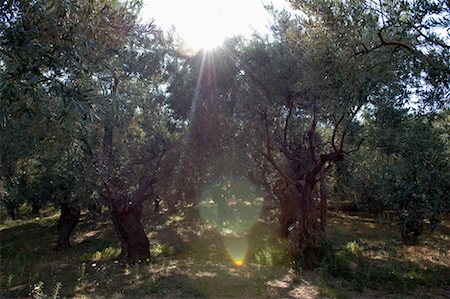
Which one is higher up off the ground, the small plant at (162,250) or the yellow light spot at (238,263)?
the yellow light spot at (238,263)

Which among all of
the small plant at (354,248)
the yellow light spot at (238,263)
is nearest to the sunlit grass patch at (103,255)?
the yellow light spot at (238,263)

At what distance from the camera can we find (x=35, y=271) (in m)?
14.2

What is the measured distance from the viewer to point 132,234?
1450 cm

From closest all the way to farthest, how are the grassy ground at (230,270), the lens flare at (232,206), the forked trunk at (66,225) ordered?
1. the grassy ground at (230,270)
2. the forked trunk at (66,225)
3. the lens flare at (232,206)

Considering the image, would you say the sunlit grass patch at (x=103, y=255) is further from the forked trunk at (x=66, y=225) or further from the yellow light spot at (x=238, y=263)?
the yellow light spot at (x=238, y=263)

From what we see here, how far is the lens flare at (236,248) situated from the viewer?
14.9 meters

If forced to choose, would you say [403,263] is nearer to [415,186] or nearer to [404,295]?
[404,295]

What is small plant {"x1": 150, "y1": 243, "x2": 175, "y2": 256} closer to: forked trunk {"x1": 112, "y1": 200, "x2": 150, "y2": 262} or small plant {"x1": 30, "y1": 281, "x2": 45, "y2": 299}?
forked trunk {"x1": 112, "y1": 200, "x2": 150, "y2": 262}

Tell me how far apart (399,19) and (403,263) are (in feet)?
33.0

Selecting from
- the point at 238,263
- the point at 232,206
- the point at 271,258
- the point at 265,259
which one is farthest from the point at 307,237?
the point at 232,206

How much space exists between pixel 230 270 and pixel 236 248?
6.10 meters

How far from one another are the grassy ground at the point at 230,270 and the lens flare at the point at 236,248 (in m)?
0.06

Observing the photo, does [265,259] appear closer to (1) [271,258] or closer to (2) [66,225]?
(1) [271,258]

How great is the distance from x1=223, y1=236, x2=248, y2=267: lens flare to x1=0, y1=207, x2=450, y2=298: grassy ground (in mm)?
55
